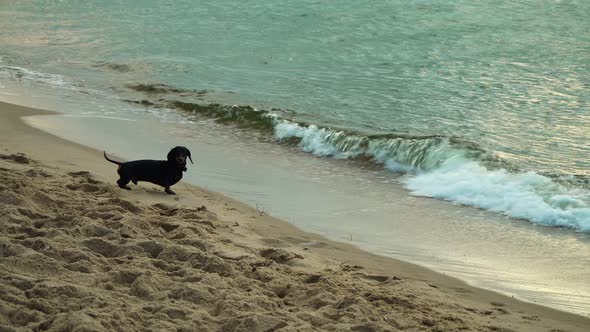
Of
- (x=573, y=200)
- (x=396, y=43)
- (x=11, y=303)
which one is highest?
(x=396, y=43)

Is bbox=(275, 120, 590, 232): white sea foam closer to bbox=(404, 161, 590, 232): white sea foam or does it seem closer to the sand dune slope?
bbox=(404, 161, 590, 232): white sea foam

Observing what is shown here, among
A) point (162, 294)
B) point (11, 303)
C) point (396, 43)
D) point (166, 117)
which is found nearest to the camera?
point (11, 303)

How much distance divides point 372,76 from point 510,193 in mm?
6160

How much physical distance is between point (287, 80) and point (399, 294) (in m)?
8.99

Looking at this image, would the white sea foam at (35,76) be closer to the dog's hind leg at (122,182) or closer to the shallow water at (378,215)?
the shallow water at (378,215)

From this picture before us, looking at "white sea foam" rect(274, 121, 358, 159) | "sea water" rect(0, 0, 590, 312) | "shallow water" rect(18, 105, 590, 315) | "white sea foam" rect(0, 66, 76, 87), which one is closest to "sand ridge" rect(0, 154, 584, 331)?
"shallow water" rect(18, 105, 590, 315)

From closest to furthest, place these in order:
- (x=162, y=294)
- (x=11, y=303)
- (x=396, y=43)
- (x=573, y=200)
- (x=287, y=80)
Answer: (x=11, y=303) < (x=162, y=294) < (x=573, y=200) < (x=287, y=80) < (x=396, y=43)

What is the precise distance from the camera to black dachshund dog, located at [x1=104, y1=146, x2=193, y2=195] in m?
6.86

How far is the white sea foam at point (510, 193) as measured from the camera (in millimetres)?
7164

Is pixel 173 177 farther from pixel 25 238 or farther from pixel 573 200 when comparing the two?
pixel 573 200

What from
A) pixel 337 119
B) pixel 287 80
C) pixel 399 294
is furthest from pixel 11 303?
pixel 287 80

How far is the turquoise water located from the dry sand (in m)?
2.31

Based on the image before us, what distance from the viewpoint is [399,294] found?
16.3 feet

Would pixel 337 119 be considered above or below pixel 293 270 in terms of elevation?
above
